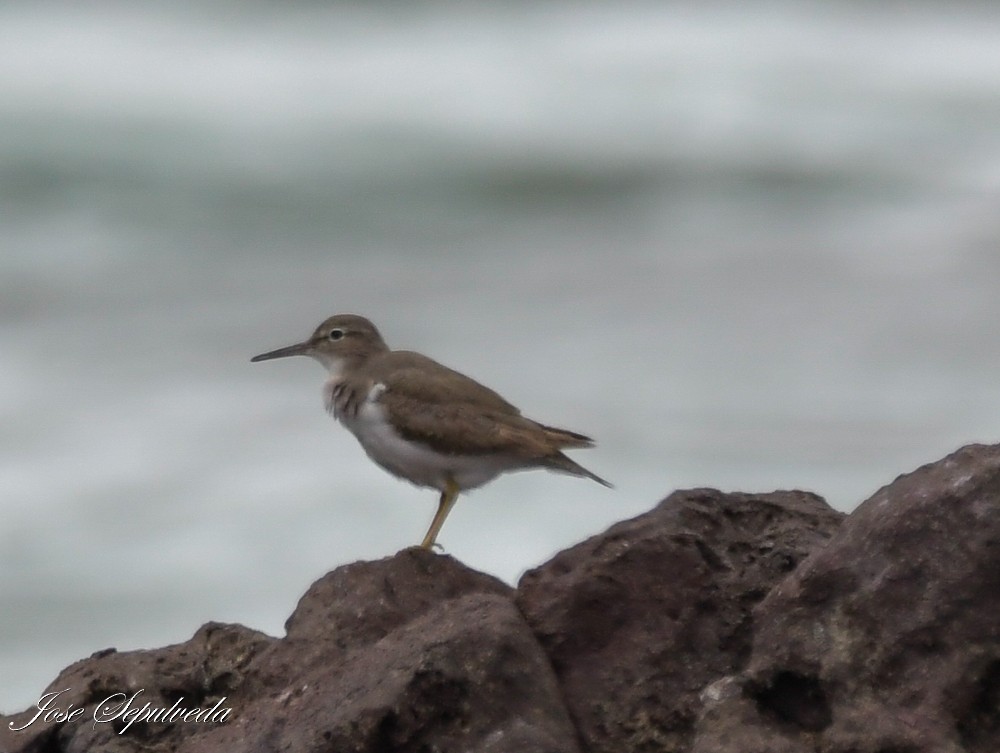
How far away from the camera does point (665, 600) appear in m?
6.08

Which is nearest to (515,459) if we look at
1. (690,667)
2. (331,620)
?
(331,620)

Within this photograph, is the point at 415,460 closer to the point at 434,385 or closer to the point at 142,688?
the point at 434,385

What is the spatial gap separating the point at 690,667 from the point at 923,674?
910mm

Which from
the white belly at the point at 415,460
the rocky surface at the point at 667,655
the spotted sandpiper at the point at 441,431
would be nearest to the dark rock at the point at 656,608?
the rocky surface at the point at 667,655

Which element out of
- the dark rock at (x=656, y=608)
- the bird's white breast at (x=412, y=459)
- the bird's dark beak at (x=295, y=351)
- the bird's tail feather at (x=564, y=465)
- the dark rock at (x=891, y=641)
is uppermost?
the bird's dark beak at (x=295, y=351)

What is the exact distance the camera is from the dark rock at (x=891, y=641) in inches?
206

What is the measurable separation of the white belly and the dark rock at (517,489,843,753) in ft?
9.31

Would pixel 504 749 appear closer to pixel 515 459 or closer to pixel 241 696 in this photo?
pixel 241 696

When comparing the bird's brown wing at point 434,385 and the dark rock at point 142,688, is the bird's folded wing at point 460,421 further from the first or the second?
the dark rock at point 142,688

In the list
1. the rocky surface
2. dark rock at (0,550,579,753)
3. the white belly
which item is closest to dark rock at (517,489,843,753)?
the rocky surface
